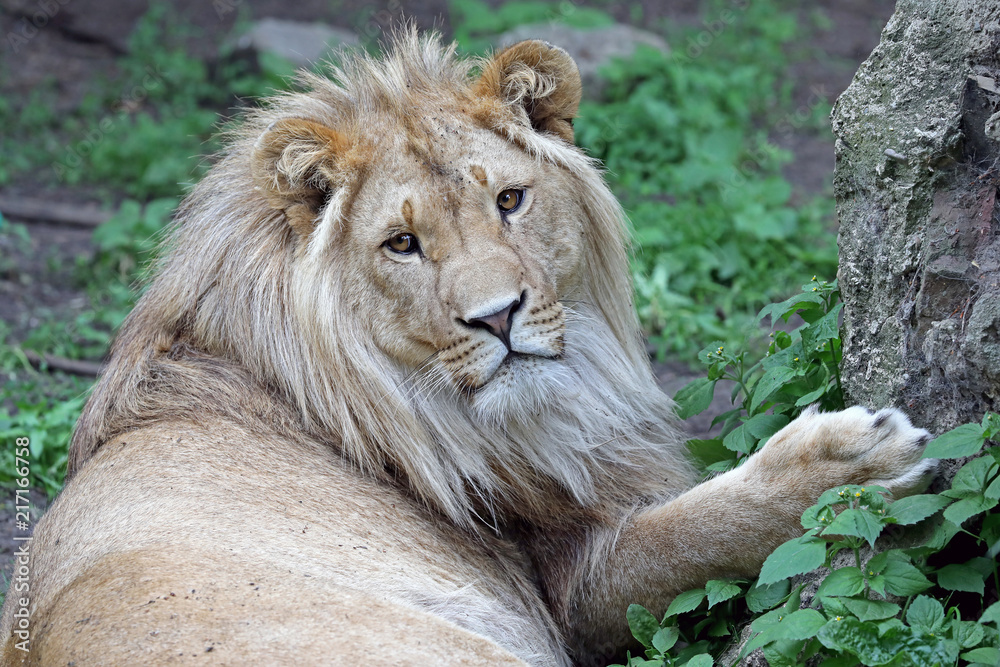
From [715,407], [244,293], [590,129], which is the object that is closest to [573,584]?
[244,293]

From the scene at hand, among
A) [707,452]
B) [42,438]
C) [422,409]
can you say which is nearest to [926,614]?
[707,452]

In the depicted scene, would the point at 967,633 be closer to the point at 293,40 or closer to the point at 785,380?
the point at 785,380

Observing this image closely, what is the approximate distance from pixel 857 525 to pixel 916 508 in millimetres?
216

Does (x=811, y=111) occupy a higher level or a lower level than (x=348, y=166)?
higher

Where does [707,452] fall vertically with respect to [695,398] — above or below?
below

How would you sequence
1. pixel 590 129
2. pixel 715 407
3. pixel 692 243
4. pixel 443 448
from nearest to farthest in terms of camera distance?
1. pixel 443 448
2. pixel 715 407
3. pixel 692 243
4. pixel 590 129

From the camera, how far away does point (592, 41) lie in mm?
10227

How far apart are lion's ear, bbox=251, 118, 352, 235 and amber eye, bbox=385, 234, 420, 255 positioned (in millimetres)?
301

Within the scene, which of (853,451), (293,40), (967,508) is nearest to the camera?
(967,508)

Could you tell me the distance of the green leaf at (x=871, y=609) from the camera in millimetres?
2711

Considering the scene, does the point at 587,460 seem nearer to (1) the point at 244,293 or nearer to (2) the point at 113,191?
(1) the point at 244,293

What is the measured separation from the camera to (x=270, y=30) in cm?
1109

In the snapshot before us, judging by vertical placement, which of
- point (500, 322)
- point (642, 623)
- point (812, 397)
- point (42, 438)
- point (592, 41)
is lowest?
point (42, 438)

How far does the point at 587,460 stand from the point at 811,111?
280 inches
